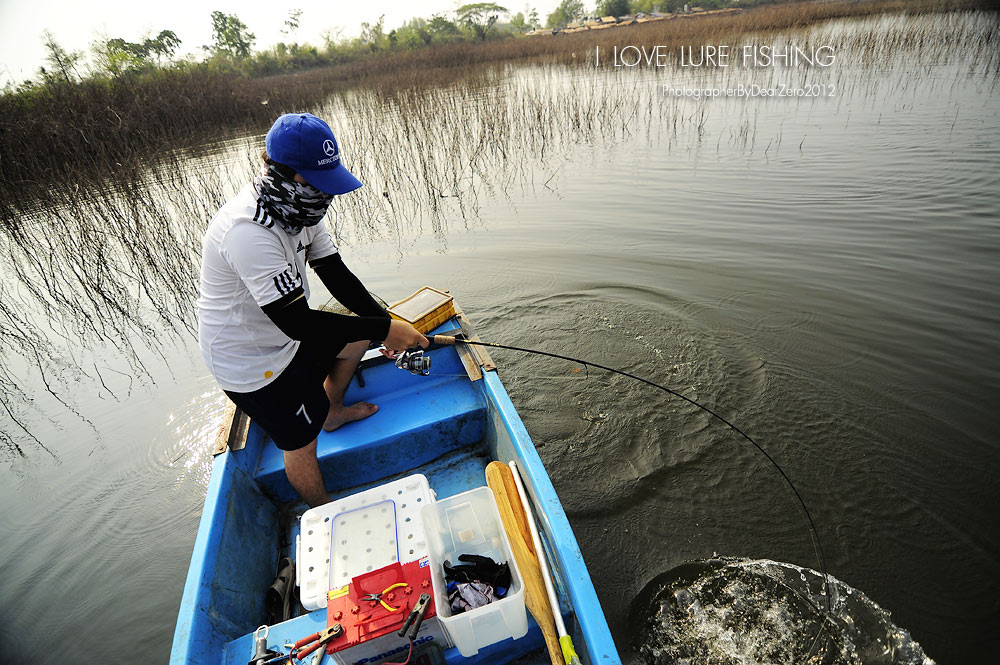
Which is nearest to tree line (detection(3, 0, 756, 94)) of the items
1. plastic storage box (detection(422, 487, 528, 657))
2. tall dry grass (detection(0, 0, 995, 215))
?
tall dry grass (detection(0, 0, 995, 215))

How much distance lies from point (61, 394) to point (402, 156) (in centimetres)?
679

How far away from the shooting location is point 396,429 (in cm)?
303

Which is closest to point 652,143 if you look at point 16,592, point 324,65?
point 16,592

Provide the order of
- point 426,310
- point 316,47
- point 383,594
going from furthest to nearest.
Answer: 1. point 316,47
2. point 426,310
3. point 383,594

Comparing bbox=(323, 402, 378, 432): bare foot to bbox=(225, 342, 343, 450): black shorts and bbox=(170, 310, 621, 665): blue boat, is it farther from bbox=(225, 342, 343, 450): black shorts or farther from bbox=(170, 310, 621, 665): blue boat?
bbox=(225, 342, 343, 450): black shorts

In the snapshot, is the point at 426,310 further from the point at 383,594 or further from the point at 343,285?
the point at 383,594

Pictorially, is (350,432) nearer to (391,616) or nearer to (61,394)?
(391,616)

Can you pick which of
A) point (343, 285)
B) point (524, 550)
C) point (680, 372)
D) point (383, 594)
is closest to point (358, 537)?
point (383, 594)

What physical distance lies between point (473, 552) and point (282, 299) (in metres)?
1.37

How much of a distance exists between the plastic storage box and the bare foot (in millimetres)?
1119

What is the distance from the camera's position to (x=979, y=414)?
343 centimetres

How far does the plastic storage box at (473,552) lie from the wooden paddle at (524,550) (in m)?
0.04

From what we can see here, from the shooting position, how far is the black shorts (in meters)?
2.23

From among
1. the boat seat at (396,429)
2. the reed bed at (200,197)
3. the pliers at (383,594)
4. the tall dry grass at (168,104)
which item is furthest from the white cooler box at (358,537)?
the tall dry grass at (168,104)
